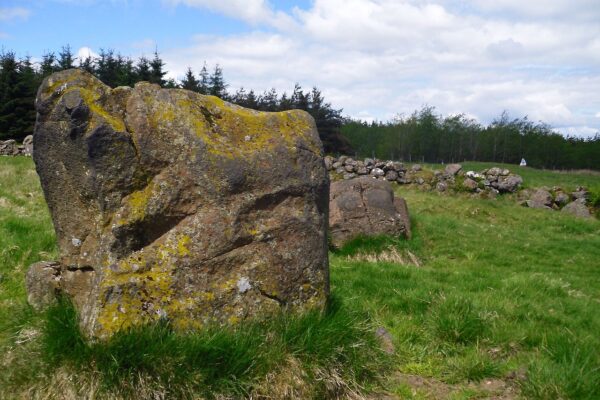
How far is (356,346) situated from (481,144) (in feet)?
223

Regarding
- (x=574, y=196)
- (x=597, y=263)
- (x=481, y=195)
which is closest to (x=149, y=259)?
(x=597, y=263)

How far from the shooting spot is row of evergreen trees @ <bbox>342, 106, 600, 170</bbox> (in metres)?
63.8

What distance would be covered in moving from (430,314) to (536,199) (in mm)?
18172

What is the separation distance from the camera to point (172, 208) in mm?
5254

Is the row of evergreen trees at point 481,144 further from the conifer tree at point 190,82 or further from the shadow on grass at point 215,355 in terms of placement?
the shadow on grass at point 215,355

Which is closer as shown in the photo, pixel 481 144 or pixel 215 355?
pixel 215 355

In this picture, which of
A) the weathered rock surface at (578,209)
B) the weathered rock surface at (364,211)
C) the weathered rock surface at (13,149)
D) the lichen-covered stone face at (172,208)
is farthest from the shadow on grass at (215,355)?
the weathered rock surface at (13,149)

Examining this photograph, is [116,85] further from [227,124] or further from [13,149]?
[227,124]

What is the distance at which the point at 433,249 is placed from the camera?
13.5m

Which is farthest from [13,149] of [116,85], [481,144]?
[481,144]

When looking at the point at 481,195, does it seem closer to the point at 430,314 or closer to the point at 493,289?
the point at 493,289

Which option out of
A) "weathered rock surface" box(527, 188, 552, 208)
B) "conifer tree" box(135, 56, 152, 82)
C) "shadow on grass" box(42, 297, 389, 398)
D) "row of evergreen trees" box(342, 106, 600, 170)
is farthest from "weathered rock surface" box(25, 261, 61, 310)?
"row of evergreen trees" box(342, 106, 600, 170)

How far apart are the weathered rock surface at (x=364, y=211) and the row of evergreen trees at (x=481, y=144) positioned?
163ft

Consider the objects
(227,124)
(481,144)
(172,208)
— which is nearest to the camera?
(172,208)
